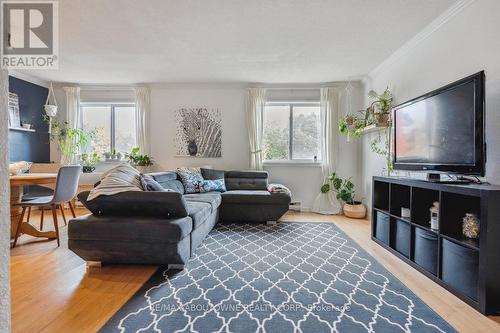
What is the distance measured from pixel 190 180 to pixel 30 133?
320 cm

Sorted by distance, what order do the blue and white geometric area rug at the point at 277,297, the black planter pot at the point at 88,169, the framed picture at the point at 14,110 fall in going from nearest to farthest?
the blue and white geometric area rug at the point at 277,297, the framed picture at the point at 14,110, the black planter pot at the point at 88,169

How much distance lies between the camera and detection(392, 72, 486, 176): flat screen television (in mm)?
1817

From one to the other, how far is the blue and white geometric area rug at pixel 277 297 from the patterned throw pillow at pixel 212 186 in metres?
1.43

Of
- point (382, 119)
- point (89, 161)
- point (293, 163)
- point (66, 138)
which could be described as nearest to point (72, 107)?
point (66, 138)

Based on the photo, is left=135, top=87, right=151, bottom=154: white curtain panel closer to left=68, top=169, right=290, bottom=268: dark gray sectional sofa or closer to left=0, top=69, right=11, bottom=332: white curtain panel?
left=68, top=169, right=290, bottom=268: dark gray sectional sofa

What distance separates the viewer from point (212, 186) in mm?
4094

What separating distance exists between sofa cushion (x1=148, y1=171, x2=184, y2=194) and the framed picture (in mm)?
2774

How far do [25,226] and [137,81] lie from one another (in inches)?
118

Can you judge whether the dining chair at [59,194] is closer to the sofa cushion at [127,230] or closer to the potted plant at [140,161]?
the sofa cushion at [127,230]

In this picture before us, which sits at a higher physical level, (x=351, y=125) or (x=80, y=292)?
(x=351, y=125)

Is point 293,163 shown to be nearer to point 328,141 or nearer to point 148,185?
point 328,141

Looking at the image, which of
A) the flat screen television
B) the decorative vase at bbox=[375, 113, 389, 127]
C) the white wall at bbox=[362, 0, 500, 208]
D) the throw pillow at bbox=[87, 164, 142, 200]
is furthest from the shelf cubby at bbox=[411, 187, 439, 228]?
the throw pillow at bbox=[87, 164, 142, 200]

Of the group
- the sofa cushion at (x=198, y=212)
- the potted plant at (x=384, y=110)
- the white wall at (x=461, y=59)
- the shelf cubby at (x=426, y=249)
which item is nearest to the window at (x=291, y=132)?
the potted plant at (x=384, y=110)

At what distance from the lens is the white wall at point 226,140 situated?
482cm
